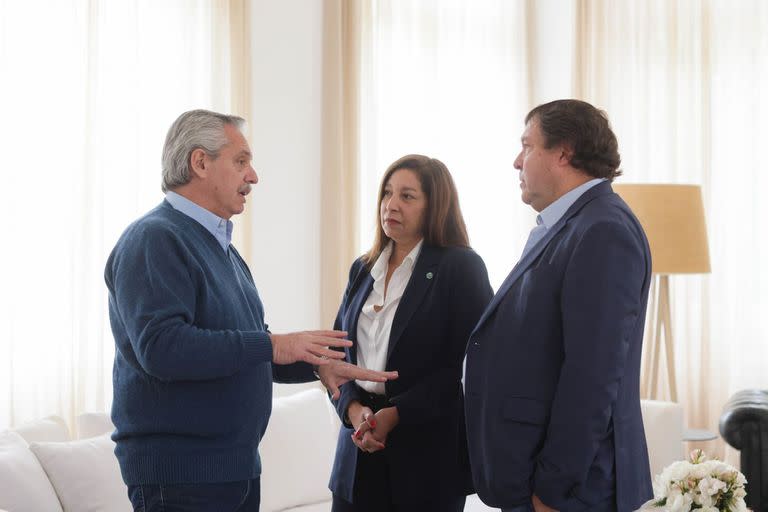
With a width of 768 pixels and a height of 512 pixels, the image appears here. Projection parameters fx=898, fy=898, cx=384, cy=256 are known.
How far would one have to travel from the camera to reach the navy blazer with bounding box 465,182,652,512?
203 cm

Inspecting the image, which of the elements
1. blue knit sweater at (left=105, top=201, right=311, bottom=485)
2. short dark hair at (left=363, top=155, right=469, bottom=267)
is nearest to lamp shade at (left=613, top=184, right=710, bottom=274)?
short dark hair at (left=363, top=155, right=469, bottom=267)

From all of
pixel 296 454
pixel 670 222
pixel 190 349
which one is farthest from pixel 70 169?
pixel 670 222

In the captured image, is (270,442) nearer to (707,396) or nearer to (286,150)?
(286,150)

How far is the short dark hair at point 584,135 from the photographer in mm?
2248

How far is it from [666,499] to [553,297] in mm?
862

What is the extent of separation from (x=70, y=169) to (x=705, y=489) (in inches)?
128

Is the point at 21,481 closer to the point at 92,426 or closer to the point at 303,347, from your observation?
the point at 92,426

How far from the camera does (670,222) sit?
4.77 m

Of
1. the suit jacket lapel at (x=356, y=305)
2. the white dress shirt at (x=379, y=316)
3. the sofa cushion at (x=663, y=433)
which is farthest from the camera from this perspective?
the sofa cushion at (x=663, y=433)

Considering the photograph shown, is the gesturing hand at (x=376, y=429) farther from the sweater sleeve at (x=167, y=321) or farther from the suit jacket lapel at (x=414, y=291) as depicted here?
the sweater sleeve at (x=167, y=321)

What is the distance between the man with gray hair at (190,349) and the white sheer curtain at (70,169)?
223 cm

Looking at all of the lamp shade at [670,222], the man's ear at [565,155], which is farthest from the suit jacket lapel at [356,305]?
the lamp shade at [670,222]

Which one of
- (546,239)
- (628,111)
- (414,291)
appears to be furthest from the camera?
(628,111)

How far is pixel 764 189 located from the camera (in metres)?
5.64
